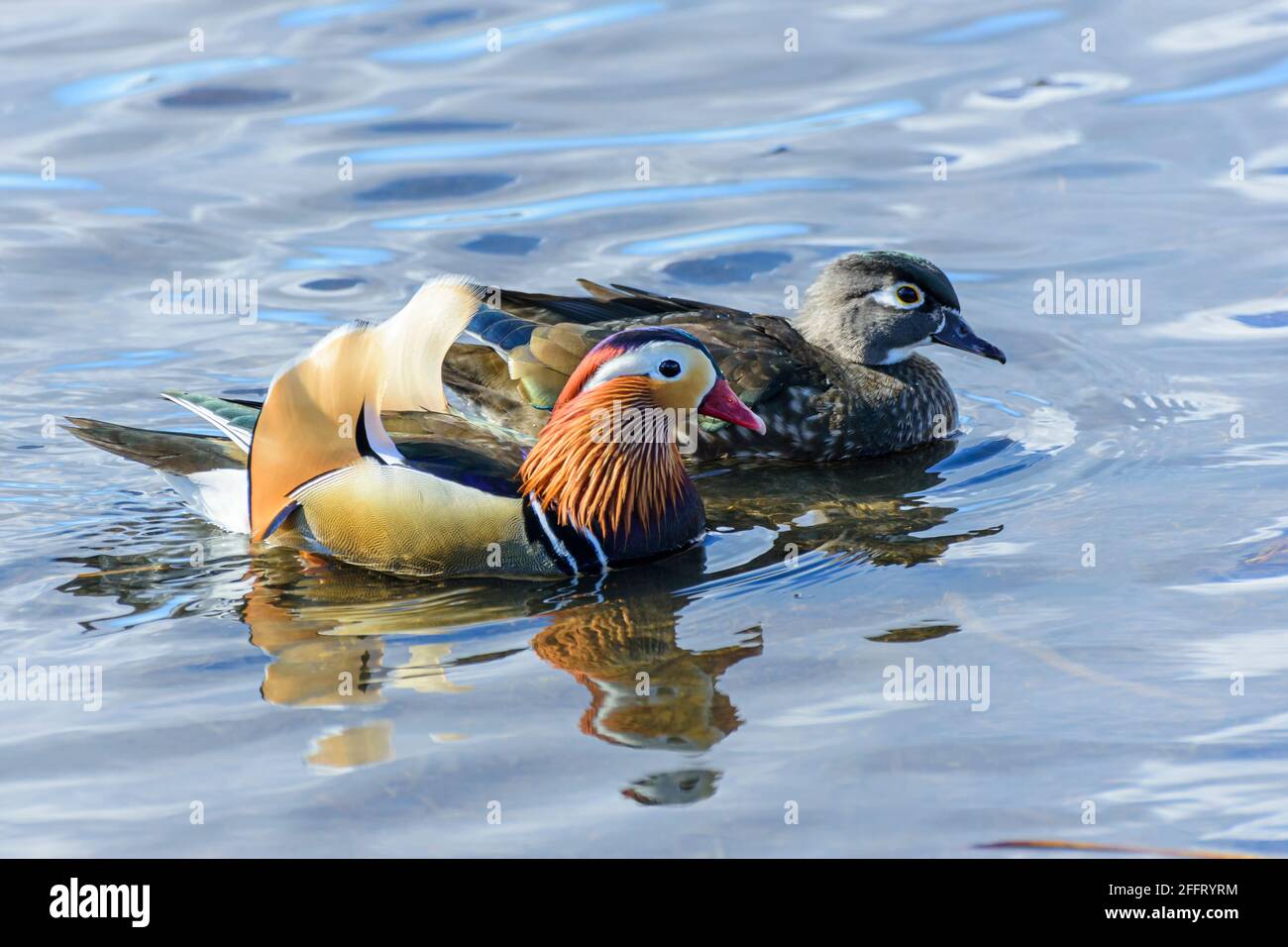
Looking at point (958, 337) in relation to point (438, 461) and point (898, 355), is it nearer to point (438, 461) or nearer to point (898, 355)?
point (898, 355)

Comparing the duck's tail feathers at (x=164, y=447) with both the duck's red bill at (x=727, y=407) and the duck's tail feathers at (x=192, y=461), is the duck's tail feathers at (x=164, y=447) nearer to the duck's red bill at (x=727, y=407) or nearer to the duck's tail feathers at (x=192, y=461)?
the duck's tail feathers at (x=192, y=461)

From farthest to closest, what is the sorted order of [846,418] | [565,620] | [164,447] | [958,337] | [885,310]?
1. [885,310]
2. [958,337]
3. [846,418]
4. [164,447]
5. [565,620]

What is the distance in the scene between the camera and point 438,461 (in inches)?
290

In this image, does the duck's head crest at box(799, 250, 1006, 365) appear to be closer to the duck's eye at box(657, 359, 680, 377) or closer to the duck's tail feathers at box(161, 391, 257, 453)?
the duck's eye at box(657, 359, 680, 377)

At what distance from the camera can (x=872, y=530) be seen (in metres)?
8.13

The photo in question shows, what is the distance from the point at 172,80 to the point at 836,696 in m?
9.61

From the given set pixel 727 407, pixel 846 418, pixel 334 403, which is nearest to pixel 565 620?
pixel 334 403

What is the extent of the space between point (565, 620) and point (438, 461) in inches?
36.0

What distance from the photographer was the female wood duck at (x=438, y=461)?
7.27m

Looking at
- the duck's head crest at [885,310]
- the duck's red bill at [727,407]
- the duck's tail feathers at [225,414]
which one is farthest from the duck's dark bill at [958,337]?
the duck's tail feathers at [225,414]

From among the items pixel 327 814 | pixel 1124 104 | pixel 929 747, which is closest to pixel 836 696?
pixel 929 747

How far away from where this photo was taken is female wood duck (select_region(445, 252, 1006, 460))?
9078 mm

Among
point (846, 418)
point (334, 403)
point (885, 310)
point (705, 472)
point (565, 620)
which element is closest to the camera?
point (565, 620)

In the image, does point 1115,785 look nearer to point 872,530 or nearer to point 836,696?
point 836,696
